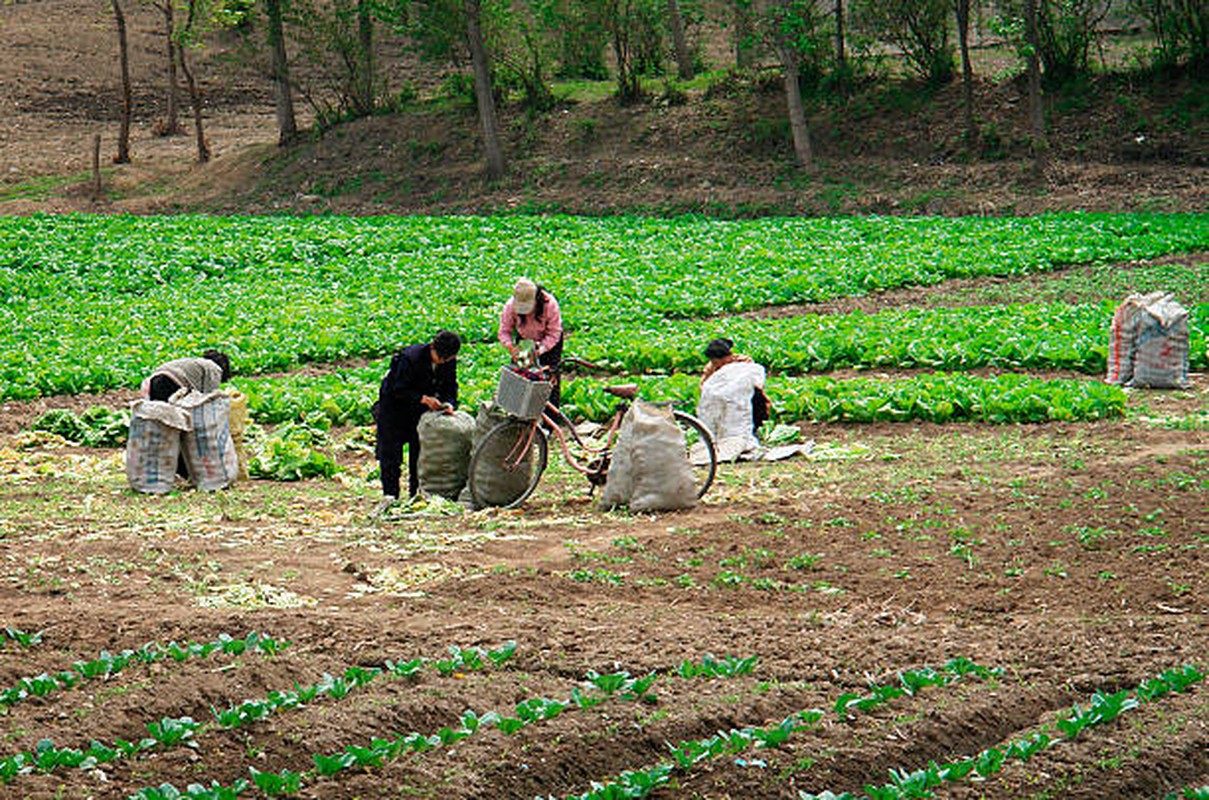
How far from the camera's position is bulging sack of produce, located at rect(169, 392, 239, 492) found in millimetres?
11516

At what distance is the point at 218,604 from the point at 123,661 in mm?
1263

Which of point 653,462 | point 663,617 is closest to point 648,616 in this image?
point 663,617

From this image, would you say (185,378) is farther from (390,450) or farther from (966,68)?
(966,68)

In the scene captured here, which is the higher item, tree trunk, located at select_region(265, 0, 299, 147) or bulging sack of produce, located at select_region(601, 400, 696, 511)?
tree trunk, located at select_region(265, 0, 299, 147)

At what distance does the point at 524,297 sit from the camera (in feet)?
39.0


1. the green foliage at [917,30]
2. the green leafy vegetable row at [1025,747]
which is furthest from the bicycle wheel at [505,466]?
the green foliage at [917,30]

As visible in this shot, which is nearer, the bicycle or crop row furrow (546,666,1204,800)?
crop row furrow (546,666,1204,800)

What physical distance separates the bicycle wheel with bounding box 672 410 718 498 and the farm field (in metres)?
0.25

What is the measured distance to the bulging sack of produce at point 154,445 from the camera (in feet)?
37.1

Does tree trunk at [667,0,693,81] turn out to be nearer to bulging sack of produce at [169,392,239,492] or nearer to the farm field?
the farm field

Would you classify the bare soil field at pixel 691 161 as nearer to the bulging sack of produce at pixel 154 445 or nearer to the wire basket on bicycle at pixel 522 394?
the wire basket on bicycle at pixel 522 394

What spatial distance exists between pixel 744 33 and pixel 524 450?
109 feet

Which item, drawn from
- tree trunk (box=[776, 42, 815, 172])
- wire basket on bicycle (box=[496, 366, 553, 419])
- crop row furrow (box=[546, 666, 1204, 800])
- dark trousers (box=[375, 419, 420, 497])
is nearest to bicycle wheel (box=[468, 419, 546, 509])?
wire basket on bicycle (box=[496, 366, 553, 419])

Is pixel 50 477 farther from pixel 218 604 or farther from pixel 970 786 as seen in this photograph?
pixel 970 786
